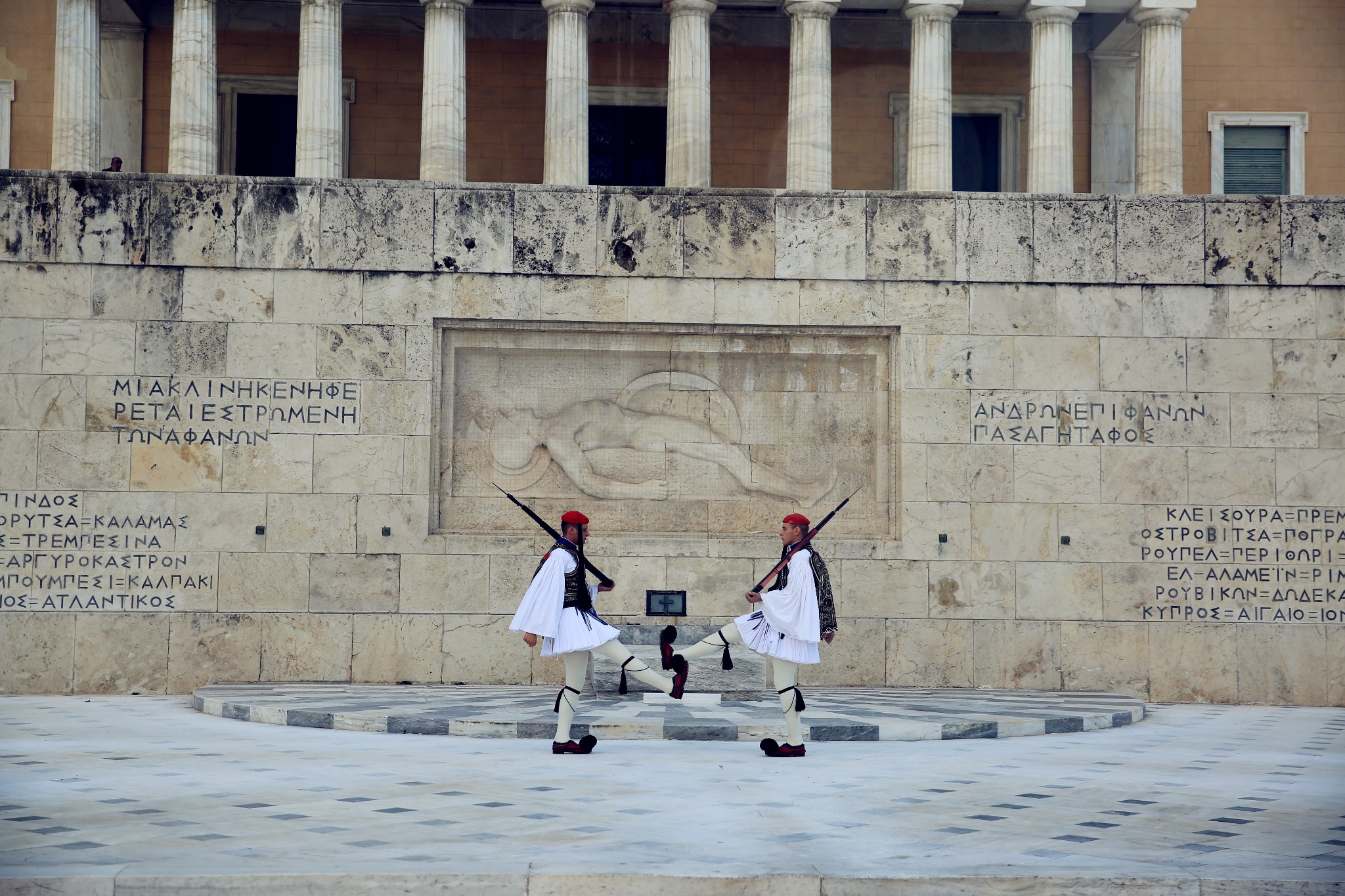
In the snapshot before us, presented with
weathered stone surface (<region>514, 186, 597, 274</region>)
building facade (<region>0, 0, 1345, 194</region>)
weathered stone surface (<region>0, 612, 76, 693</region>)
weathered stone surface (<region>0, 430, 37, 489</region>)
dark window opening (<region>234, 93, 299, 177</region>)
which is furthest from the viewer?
dark window opening (<region>234, 93, 299, 177</region>)

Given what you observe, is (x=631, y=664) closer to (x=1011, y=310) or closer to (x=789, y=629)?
(x=789, y=629)

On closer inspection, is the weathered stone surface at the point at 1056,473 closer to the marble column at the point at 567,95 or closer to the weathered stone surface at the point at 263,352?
the marble column at the point at 567,95

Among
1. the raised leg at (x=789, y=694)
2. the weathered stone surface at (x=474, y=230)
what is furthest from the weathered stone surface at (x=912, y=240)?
the raised leg at (x=789, y=694)

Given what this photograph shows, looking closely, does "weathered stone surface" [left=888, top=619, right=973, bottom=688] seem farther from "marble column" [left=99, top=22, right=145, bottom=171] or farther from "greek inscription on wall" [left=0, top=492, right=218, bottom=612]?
"marble column" [left=99, top=22, right=145, bottom=171]

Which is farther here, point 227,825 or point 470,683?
point 470,683

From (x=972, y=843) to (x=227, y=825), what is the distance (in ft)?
14.9

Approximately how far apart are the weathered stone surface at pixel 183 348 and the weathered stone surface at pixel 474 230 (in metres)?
3.19

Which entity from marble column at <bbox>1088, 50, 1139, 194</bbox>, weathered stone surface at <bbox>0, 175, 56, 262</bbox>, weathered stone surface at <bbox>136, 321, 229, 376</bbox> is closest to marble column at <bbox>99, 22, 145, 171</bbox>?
weathered stone surface at <bbox>0, 175, 56, 262</bbox>

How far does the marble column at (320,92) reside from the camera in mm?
20703

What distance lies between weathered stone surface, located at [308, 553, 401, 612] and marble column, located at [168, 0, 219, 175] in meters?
6.30

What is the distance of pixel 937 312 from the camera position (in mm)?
19516

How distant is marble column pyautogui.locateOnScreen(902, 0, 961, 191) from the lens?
21.1 metres

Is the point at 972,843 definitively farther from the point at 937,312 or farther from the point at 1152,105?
the point at 1152,105

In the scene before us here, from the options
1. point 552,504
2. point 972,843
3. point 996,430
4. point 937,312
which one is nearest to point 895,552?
point 996,430
